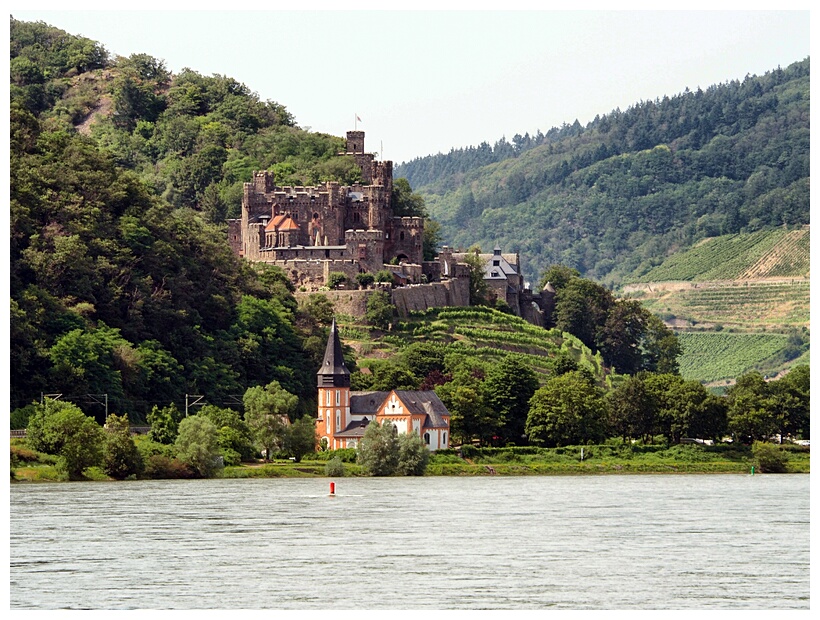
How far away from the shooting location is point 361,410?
9350 cm

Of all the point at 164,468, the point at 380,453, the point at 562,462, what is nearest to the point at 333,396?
the point at 380,453

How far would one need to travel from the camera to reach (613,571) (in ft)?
170

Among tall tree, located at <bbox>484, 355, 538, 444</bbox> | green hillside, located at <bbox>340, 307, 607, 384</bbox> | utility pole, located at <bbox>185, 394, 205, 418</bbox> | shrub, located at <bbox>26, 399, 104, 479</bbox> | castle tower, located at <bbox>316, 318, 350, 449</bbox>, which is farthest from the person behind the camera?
green hillside, located at <bbox>340, 307, 607, 384</bbox>

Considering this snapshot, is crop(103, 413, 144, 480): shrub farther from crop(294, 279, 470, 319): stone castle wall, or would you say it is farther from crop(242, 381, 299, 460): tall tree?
crop(294, 279, 470, 319): stone castle wall

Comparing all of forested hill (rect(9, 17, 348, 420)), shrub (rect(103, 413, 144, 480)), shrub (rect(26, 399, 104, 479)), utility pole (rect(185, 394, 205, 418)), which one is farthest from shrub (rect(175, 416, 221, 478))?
utility pole (rect(185, 394, 205, 418))

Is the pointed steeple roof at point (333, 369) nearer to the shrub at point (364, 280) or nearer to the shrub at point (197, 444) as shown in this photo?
the shrub at point (197, 444)

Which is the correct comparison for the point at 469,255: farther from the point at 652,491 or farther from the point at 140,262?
the point at 652,491

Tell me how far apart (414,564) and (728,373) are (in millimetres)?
129189

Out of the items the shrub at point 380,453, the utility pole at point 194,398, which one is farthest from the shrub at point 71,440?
the utility pole at point 194,398

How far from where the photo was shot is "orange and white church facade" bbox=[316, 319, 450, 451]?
90.8 m

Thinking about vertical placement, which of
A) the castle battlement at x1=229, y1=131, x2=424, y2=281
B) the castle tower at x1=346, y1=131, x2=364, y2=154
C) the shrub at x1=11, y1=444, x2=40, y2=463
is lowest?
the shrub at x1=11, y1=444, x2=40, y2=463

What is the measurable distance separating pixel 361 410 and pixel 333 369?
8.63 feet

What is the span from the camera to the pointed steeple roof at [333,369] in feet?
309

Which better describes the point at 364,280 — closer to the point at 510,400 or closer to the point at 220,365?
the point at 220,365
